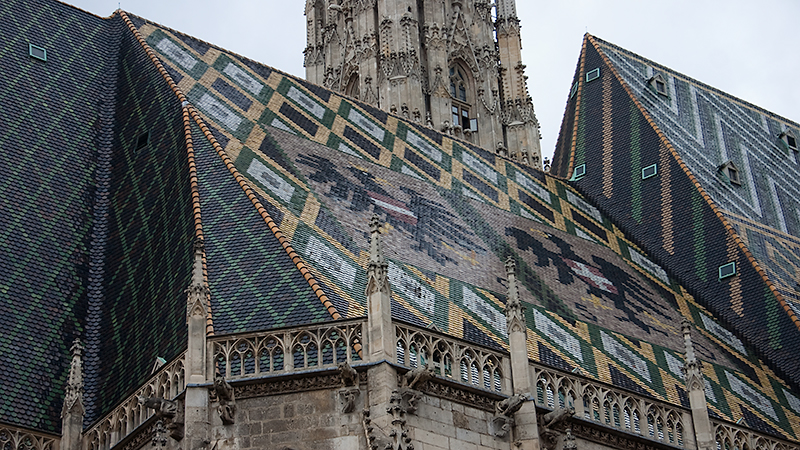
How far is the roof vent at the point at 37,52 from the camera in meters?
19.1

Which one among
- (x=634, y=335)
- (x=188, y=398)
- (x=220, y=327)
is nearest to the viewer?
(x=188, y=398)

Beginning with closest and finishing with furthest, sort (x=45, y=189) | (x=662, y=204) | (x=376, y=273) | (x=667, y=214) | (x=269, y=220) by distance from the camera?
1. (x=376, y=273)
2. (x=269, y=220)
3. (x=45, y=189)
4. (x=667, y=214)
5. (x=662, y=204)

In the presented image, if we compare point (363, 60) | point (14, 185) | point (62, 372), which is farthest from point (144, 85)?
point (363, 60)

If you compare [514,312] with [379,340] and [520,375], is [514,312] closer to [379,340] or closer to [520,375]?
[520,375]

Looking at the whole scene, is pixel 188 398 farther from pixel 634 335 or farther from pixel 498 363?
pixel 634 335

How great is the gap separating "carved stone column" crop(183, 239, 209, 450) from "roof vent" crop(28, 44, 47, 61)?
7.07 m

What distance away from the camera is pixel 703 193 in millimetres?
23078

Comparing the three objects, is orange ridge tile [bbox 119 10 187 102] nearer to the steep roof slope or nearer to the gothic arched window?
the steep roof slope

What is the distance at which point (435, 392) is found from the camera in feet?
42.2

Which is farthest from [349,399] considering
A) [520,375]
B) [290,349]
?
[520,375]

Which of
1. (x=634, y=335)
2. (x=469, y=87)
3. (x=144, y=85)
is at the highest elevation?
(x=469, y=87)

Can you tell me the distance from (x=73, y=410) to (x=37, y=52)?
7371 mm

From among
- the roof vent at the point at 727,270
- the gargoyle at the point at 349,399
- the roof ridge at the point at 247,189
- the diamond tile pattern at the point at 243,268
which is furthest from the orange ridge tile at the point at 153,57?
the roof vent at the point at 727,270

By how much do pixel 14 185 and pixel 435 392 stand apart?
21.6ft
